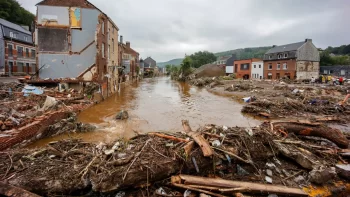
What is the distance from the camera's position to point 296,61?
37.0m

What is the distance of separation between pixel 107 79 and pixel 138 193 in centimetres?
1891

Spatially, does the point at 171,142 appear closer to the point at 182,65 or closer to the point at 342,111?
the point at 342,111

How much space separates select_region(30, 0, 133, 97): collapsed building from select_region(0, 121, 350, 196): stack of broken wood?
576 inches

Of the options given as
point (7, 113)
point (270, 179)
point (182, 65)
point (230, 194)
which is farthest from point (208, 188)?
point (182, 65)

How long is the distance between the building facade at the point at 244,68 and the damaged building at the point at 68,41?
128 feet

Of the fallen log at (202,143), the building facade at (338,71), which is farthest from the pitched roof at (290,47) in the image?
the fallen log at (202,143)

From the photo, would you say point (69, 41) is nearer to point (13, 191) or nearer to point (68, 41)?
point (68, 41)

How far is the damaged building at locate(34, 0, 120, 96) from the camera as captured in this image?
17.7m

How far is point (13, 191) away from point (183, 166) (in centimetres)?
338

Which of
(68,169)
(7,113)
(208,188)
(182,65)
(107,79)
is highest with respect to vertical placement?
(182,65)

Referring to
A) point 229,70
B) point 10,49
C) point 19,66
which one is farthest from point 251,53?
point 10,49

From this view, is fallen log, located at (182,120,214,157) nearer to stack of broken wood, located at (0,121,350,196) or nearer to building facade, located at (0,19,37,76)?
stack of broken wood, located at (0,121,350,196)

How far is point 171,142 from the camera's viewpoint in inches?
203

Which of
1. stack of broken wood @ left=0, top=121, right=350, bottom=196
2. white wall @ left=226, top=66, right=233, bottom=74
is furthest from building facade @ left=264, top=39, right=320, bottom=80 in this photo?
stack of broken wood @ left=0, top=121, right=350, bottom=196
